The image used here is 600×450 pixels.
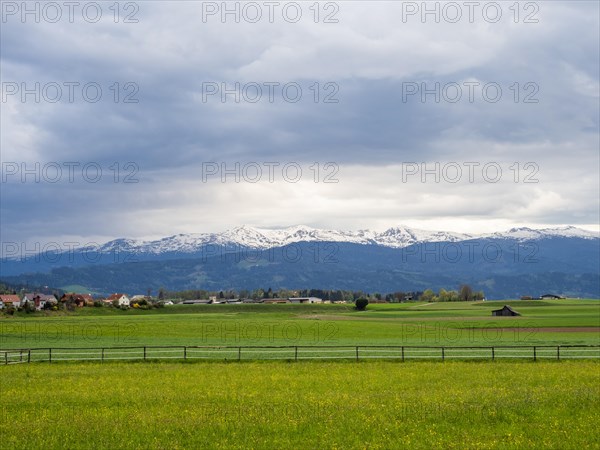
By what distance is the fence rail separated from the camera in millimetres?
60156

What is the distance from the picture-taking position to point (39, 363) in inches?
2304

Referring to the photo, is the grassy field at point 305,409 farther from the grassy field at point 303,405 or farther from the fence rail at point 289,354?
the fence rail at point 289,354

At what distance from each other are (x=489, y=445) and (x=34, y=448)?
15.6m

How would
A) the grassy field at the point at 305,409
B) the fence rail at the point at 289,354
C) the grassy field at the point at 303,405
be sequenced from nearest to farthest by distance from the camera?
the grassy field at the point at 305,409
the grassy field at the point at 303,405
the fence rail at the point at 289,354

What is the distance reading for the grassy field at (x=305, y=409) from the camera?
24469mm

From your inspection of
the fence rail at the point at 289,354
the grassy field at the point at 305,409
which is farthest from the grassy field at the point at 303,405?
the fence rail at the point at 289,354

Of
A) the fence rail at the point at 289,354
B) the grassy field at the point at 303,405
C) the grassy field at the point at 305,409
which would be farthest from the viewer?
the fence rail at the point at 289,354

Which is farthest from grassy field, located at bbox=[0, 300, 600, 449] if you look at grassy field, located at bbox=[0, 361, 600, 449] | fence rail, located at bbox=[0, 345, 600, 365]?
fence rail, located at bbox=[0, 345, 600, 365]

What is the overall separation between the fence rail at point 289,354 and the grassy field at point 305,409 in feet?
37.4

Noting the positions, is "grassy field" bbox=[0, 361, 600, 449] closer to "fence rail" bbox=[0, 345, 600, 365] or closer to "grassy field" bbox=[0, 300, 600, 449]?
"grassy field" bbox=[0, 300, 600, 449]

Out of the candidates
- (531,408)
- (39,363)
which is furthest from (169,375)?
(531,408)

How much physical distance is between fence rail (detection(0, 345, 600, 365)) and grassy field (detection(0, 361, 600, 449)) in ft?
37.4

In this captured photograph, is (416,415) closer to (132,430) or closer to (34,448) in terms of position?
(132,430)

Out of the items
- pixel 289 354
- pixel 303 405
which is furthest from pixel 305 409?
pixel 289 354
